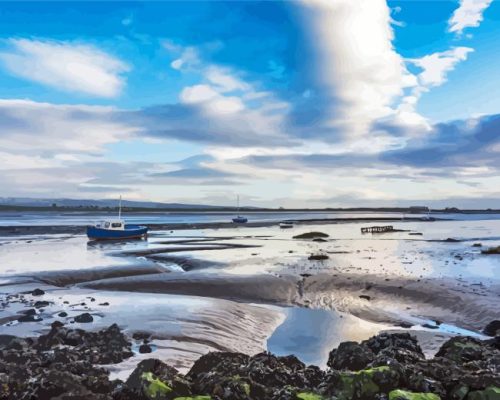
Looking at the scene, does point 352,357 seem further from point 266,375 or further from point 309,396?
point 309,396

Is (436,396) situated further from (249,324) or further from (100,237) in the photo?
(100,237)

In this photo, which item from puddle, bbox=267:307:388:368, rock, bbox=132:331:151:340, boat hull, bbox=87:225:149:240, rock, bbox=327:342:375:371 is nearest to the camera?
rock, bbox=327:342:375:371

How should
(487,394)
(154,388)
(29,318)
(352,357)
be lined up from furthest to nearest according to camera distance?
(29,318) < (352,357) < (154,388) < (487,394)

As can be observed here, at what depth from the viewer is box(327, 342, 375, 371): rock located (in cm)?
1041

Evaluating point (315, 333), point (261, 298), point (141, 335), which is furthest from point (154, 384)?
point (261, 298)

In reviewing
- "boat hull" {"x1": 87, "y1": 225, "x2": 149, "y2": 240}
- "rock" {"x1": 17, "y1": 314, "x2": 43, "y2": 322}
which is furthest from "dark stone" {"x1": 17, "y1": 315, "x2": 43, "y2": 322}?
"boat hull" {"x1": 87, "y1": 225, "x2": 149, "y2": 240}

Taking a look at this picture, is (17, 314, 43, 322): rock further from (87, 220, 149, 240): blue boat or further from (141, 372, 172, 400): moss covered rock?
(87, 220, 149, 240): blue boat

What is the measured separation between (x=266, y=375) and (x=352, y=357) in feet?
7.63

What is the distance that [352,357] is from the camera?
34.6 ft

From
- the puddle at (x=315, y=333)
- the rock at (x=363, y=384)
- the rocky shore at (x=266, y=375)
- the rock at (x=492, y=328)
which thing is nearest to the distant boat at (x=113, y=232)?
the puddle at (x=315, y=333)

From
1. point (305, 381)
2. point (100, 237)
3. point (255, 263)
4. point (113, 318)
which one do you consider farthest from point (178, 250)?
point (305, 381)

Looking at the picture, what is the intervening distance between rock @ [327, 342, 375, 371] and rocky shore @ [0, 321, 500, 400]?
0.08 feet

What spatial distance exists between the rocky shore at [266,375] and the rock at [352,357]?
24 mm

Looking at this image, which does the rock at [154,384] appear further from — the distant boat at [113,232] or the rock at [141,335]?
the distant boat at [113,232]
